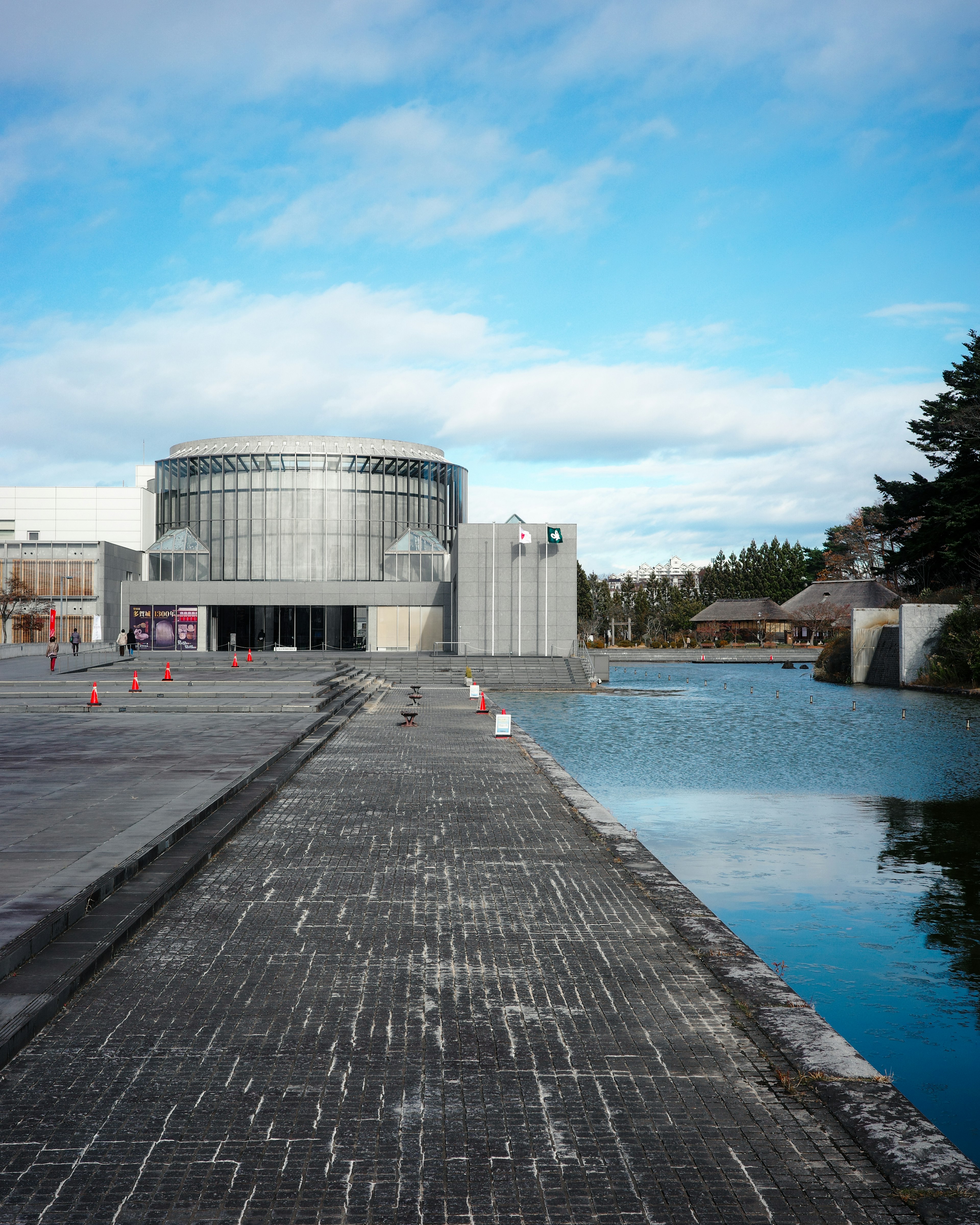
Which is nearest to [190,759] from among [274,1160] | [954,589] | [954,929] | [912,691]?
[954,929]

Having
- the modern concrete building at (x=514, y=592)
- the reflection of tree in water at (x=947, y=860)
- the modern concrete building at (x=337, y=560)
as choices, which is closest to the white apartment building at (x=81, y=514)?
the modern concrete building at (x=337, y=560)

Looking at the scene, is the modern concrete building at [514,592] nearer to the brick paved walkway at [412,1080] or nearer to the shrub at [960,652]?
the shrub at [960,652]

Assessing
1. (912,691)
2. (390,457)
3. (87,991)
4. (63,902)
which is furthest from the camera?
(390,457)

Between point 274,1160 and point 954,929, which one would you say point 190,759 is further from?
point 274,1160

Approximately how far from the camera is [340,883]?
31.0ft

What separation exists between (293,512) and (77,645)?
97.9ft

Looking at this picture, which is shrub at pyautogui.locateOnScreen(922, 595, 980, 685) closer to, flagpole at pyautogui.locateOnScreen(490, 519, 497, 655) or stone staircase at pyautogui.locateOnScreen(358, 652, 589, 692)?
stone staircase at pyautogui.locateOnScreen(358, 652, 589, 692)

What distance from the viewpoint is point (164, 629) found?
67.0 metres

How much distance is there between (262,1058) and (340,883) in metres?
3.94

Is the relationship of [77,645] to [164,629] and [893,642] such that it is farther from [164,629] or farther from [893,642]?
[893,642]

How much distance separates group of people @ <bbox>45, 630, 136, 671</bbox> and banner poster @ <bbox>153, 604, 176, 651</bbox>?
1.57m

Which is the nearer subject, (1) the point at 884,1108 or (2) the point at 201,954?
(1) the point at 884,1108

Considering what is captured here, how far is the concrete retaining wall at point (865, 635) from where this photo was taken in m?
57.2

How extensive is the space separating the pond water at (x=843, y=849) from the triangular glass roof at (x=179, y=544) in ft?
150
